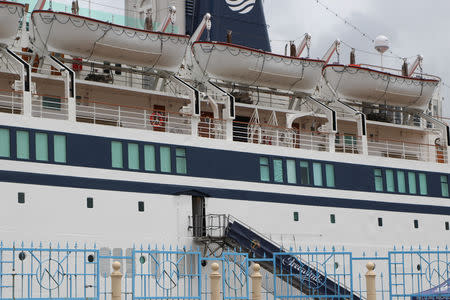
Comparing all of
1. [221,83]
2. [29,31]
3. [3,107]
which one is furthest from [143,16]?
[3,107]

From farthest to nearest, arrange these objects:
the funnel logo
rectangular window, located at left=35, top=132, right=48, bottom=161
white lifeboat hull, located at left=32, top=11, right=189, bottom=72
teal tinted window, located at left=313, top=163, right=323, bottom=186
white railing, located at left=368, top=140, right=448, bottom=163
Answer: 1. white railing, located at left=368, top=140, right=448, bottom=163
2. the funnel logo
3. teal tinted window, located at left=313, top=163, right=323, bottom=186
4. white lifeboat hull, located at left=32, top=11, right=189, bottom=72
5. rectangular window, located at left=35, top=132, right=48, bottom=161

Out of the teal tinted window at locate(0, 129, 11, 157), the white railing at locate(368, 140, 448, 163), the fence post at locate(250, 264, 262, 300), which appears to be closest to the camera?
the fence post at locate(250, 264, 262, 300)

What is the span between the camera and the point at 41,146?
1110 inches

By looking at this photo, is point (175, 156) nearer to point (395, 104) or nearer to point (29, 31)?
point (29, 31)

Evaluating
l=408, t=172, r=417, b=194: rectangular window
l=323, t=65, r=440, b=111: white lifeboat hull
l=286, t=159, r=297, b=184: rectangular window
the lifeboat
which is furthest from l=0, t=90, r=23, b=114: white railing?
l=408, t=172, r=417, b=194: rectangular window

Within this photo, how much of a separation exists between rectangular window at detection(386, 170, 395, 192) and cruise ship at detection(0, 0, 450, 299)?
0.06 m

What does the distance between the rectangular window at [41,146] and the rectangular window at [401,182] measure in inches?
612

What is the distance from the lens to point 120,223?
29.1 metres

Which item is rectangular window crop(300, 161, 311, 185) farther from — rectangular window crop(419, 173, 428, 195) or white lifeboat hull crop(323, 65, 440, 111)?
rectangular window crop(419, 173, 428, 195)

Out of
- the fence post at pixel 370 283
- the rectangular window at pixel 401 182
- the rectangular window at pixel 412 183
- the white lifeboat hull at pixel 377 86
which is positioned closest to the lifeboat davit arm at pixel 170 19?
the white lifeboat hull at pixel 377 86

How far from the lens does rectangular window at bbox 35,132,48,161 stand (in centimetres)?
2808

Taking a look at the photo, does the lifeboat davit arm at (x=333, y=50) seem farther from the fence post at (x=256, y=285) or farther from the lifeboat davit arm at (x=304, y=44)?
the fence post at (x=256, y=285)

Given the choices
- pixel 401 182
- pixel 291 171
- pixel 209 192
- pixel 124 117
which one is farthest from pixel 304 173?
Result: pixel 124 117

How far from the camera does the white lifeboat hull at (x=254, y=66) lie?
3341cm
